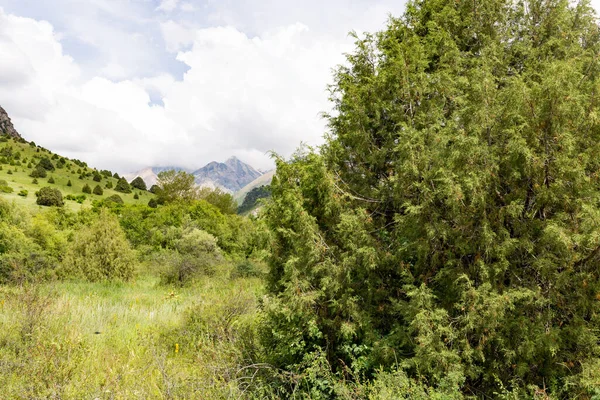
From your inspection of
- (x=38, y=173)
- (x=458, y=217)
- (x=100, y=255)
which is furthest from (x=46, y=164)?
(x=458, y=217)

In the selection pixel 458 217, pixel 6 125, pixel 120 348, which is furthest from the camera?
pixel 6 125

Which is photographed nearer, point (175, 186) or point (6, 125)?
point (175, 186)

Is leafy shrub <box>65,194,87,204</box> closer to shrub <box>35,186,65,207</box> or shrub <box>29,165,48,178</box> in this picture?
shrub <box>35,186,65,207</box>

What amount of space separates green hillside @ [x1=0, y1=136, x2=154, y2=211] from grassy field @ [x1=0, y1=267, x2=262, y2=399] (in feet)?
135

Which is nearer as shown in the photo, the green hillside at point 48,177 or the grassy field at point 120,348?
the grassy field at point 120,348

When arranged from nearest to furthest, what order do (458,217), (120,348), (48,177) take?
(458,217), (120,348), (48,177)

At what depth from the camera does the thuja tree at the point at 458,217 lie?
12.7 feet

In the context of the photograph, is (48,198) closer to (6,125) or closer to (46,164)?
(46,164)

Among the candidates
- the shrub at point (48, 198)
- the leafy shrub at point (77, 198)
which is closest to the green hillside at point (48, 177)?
the leafy shrub at point (77, 198)

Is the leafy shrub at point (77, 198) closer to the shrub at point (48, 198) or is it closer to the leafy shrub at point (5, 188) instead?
the shrub at point (48, 198)

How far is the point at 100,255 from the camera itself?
13203 mm

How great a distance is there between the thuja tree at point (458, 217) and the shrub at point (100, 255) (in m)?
10.2

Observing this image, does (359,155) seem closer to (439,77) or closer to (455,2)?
(439,77)

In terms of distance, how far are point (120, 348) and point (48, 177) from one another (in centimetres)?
6174
